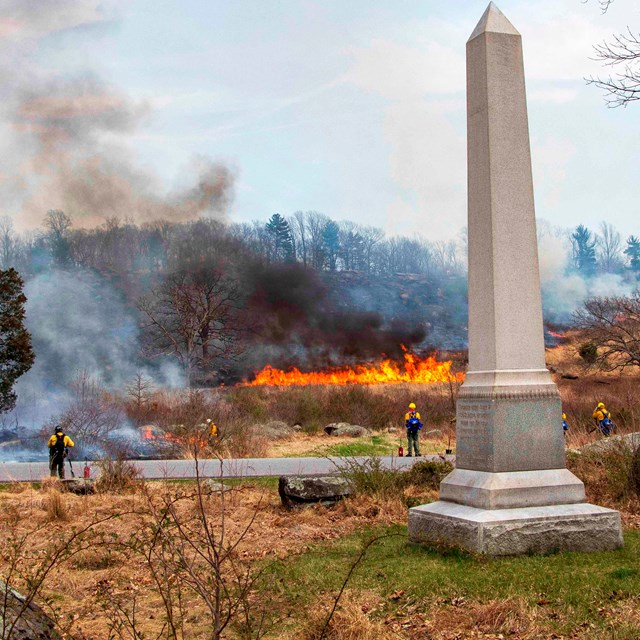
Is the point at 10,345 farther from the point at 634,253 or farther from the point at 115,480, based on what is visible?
the point at 634,253

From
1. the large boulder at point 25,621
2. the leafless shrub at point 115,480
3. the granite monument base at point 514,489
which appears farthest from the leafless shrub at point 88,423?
the large boulder at point 25,621

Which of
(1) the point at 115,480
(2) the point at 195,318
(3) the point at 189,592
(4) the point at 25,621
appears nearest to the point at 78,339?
(2) the point at 195,318

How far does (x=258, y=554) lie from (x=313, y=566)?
1234mm

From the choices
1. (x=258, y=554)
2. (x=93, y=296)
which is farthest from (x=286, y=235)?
(x=258, y=554)

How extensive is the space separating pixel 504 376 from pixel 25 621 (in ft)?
17.9

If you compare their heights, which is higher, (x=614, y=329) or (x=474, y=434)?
(x=614, y=329)

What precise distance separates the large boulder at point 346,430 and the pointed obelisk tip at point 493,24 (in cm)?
2160

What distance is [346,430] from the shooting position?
29641 millimetres

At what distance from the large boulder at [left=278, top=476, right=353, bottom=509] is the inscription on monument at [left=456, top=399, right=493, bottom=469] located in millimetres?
3863

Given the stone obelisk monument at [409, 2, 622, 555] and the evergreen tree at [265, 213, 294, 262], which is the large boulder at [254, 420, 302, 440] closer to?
the stone obelisk monument at [409, 2, 622, 555]

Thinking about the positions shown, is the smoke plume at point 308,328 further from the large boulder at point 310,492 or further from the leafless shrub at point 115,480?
the large boulder at point 310,492

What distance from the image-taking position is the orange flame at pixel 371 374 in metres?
42.3

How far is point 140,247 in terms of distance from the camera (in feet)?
Result: 201

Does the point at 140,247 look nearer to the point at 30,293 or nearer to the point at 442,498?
the point at 30,293
